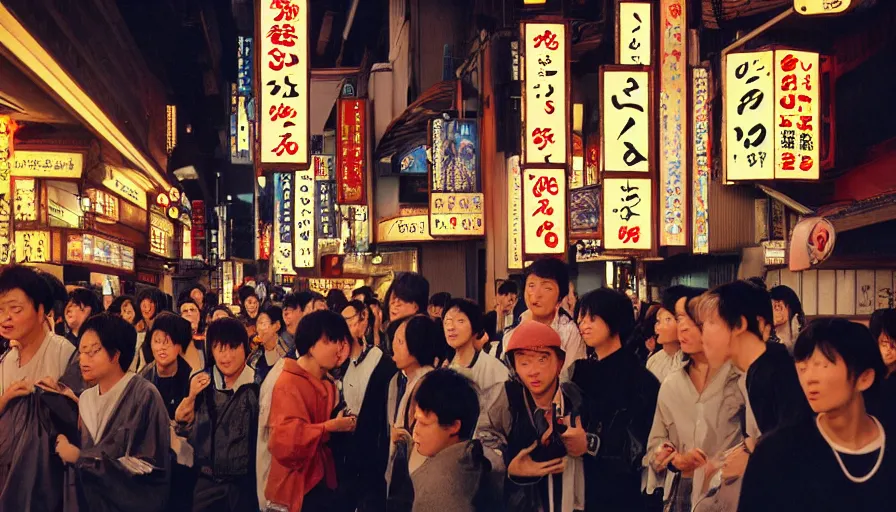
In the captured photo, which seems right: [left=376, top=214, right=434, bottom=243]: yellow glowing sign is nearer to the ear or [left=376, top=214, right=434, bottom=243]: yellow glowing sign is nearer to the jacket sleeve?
the jacket sleeve

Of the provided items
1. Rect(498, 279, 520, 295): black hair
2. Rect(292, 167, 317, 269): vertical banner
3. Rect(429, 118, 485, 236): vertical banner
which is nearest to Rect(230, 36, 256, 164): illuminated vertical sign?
Rect(292, 167, 317, 269): vertical banner

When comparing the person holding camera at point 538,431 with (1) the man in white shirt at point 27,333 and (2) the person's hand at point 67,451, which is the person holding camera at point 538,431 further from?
(1) the man in white shirt at point 27,333

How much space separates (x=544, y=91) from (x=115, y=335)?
11815 mm

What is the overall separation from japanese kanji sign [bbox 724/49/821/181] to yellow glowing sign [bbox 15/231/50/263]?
16.5 meters

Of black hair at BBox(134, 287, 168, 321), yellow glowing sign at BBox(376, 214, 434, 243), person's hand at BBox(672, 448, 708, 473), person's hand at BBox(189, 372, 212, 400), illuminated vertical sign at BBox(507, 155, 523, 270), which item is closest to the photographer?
person's hand at BBox(672, 448, 708, 473)

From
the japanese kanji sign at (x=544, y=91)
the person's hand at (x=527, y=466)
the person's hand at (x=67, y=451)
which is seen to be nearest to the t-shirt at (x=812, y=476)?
the person's hand at (x=527, y=466)

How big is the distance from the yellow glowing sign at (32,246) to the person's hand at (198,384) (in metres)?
18.3

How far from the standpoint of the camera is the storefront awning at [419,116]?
2480 centimetres

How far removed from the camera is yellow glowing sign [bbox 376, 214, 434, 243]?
27.3m

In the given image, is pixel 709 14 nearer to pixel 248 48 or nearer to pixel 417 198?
pixel 417 198

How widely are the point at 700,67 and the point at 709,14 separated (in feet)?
2.79

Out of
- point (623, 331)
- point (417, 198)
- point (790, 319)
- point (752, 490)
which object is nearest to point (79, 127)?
point (417, 198)

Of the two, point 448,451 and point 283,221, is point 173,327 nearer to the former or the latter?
point 448,451

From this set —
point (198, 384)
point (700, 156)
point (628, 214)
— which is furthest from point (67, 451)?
point (700, 156)
